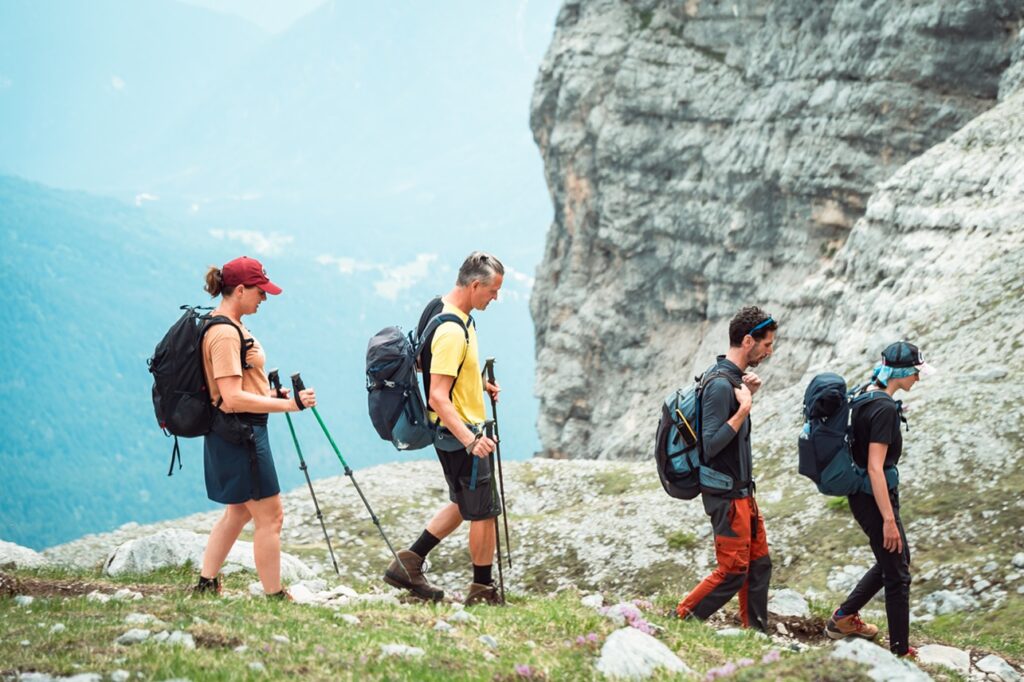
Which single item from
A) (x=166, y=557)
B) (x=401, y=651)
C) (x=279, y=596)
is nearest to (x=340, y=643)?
(x=401, y=651)

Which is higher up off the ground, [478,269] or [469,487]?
[478,269]

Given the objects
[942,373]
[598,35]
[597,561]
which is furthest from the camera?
[598,35]

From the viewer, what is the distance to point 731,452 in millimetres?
9391

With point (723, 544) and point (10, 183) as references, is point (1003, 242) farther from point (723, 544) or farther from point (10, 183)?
point (10, 183)

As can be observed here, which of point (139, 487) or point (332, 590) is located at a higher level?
point (332, 590)

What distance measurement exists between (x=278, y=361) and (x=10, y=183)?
4754 cm

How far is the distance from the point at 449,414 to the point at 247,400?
1.84 metres

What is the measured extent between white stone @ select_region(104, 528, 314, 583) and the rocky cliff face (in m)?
13.0

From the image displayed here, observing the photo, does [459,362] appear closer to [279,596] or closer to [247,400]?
[247,400]

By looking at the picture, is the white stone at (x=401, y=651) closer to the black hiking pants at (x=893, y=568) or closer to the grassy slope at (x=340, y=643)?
the grassy slope at (x=340, y=643)

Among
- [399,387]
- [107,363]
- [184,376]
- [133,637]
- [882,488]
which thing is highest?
[107,363]

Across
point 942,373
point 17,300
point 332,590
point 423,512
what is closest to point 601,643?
point 332,590

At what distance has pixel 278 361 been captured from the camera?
15838cm

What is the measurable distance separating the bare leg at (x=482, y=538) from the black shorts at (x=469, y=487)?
0.14 meters
